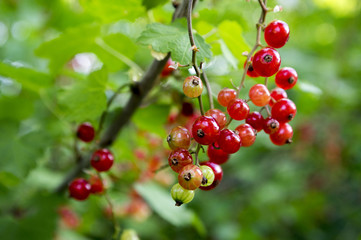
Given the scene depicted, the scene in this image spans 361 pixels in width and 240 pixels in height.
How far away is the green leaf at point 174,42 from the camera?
79cm

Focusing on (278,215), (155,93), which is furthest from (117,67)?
(278,215)

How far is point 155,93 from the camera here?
121 centimetres

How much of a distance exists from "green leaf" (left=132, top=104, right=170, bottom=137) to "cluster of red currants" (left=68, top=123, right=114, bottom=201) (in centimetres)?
22

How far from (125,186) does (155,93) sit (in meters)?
0.84

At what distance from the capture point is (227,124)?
794 mm

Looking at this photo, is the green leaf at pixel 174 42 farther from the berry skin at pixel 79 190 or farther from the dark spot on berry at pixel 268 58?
the berry skin at pixel 79 190

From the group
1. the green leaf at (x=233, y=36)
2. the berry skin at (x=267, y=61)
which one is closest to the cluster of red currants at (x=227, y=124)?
the berry skin at (x=267, y=61)

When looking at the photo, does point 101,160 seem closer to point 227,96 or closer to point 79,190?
point 79,190

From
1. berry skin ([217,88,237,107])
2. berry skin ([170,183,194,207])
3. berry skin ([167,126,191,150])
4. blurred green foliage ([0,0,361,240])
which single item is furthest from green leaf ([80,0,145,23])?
berry skin ([170,183,194,207])

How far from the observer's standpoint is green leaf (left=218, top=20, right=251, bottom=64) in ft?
3.53

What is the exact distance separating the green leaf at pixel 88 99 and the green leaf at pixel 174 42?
10.2 inches

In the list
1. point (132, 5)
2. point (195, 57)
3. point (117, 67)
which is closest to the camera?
point (195, 57)

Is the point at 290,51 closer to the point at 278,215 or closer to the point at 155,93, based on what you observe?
the point at 278,215

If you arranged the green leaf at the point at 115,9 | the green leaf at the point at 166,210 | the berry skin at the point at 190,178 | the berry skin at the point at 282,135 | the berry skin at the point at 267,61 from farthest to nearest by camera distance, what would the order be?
the green leaf at the point at 166,210 < the green leaf at the point at 115,9 < the berry skin at the point at 282,135 < the berry skin at the point at 267,61 < the berry skin at the point at 190,178
